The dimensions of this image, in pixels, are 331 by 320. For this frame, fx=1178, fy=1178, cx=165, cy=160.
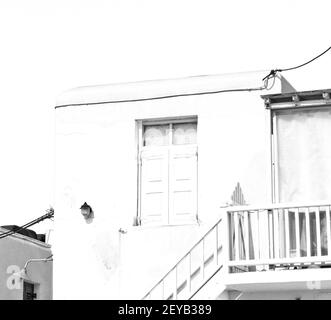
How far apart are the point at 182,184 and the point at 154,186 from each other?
1.66 ft

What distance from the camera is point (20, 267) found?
2598 cm

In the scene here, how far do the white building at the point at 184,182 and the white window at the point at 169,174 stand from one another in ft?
0.06

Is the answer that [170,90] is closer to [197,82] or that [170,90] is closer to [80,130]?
[197,82]

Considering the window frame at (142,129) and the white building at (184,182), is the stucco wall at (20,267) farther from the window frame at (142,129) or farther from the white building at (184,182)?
the window frame at (142,129)

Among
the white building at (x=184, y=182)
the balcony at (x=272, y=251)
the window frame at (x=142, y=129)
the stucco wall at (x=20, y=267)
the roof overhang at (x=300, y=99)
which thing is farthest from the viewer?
the stucco wall at (x=20, y=267)

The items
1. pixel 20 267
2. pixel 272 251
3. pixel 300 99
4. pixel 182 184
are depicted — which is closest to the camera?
pixel 272 251

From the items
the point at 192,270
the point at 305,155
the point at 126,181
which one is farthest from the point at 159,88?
the point at 192,270

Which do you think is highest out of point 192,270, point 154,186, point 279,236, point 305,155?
point 305,155

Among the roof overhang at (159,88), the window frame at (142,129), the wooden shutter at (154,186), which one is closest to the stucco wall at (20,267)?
the roof overhang at (159,88)

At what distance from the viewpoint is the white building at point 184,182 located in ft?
62.0

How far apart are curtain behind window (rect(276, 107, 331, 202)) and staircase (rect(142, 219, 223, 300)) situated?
1.36 meters

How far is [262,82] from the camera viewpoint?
20469 millimetres

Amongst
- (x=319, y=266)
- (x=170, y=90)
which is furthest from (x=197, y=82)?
(x=319, y=266)

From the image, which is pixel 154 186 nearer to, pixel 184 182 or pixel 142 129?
pixel 184 182
